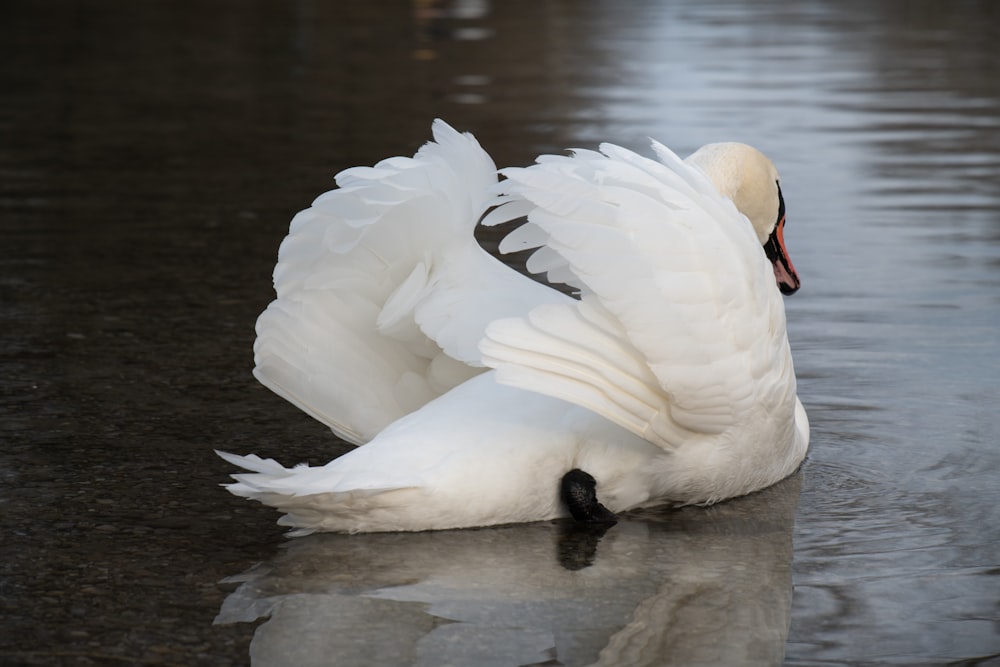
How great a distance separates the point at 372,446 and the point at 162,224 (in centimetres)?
546

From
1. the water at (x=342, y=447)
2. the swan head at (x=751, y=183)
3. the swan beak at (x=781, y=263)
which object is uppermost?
the swan head at (x=751, y=183)

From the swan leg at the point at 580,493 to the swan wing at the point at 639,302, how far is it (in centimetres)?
28

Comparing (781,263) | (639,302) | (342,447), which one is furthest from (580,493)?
(781,263)

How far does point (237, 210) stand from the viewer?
1026 centimetres

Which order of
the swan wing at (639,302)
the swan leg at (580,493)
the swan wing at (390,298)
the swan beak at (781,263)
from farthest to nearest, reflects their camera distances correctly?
the swan beak at (781,263) → the swan wing at (390,298) → the swan leg at (580,493) → the swan wing at (639,302)

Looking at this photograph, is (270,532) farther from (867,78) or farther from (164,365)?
(867,78)

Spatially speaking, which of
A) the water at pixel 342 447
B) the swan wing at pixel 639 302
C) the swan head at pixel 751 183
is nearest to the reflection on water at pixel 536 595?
the water at pixel 342 447

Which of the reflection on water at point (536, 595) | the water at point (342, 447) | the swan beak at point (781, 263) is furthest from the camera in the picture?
the swan beak at point (781, 263)

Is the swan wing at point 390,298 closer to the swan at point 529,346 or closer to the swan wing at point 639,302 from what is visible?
the swan at point 529,346

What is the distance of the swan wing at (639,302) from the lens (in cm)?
443

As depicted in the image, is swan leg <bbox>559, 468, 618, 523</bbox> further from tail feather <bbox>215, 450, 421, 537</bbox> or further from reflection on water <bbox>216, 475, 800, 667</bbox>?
tail feather <bbox>215, 450, 421, 537</bbox>

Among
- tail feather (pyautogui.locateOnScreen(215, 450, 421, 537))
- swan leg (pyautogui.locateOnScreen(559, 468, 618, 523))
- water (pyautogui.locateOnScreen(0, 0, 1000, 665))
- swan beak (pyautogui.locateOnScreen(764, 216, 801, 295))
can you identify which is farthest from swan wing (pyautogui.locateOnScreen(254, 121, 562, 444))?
swan beak (pyautogui.locateOnScreen(764, 216, 801, 295))

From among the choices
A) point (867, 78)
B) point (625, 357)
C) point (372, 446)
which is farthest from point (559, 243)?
point (867, 78)

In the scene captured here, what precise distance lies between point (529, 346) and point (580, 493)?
63 cm
